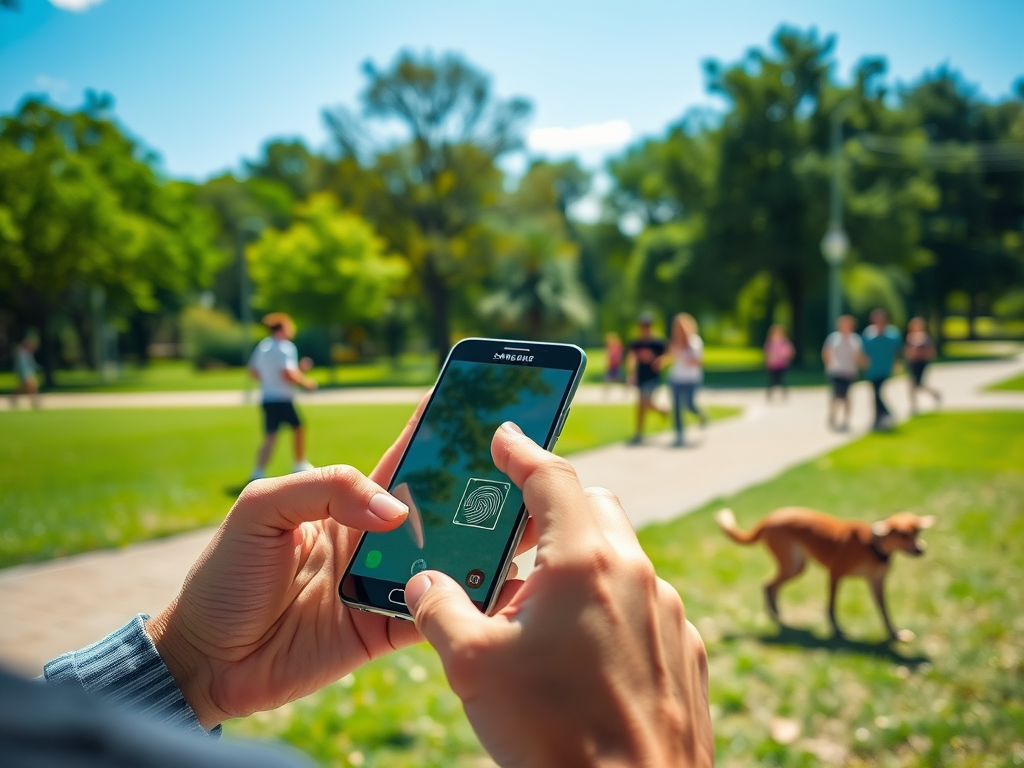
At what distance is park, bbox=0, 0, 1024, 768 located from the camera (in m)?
4.28

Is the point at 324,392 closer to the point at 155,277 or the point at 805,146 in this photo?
the point at 155,277

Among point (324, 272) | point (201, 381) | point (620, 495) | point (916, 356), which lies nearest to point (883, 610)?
point (620, 495)

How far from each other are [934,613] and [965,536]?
2.10 m

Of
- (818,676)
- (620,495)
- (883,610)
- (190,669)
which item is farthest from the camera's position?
(620,495)

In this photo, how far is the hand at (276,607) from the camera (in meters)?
1.56

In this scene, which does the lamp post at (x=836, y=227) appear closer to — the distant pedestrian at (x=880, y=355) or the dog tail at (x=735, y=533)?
the distant pedestrian at (x=880, y=355)

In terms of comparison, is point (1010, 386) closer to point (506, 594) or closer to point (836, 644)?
point (836, 644)

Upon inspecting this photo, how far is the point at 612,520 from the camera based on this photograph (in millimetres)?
1142

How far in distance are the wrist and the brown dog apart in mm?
3636

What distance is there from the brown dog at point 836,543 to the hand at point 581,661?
389 cm

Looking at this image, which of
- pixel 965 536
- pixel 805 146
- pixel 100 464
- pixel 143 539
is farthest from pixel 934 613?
pixel 805 146

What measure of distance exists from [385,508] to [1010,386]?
2548 cm

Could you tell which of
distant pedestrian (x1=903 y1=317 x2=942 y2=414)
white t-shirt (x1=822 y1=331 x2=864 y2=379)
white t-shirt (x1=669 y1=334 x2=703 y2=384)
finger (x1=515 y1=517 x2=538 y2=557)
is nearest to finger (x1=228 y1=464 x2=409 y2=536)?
finger (x1=515 y1=517 x2=538 y2=557)

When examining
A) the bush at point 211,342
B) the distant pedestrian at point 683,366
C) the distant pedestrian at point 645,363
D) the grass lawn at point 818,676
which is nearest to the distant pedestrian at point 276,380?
the grass lawn at point 818,676
